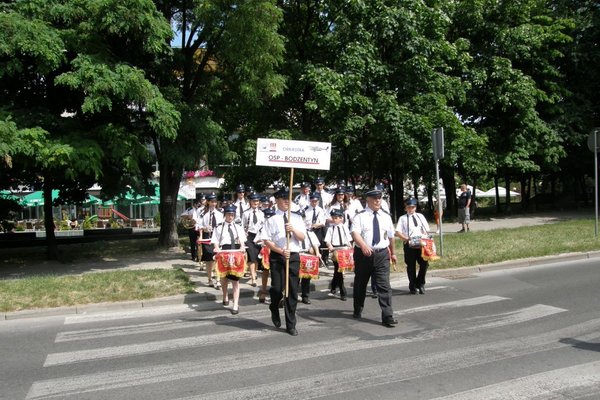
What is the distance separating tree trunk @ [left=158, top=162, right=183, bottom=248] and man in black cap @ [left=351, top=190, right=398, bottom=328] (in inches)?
418

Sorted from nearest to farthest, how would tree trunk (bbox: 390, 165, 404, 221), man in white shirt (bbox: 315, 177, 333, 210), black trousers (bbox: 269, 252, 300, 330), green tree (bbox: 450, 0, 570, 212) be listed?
black trousers (bbox: 269, 252, 300, 330), man in white shirt (bbox: 315, 177, 333, 210), green tree (bbox: 450, 0, 570, 212), tree trunk (bbox: 390, 165, 404, 221)

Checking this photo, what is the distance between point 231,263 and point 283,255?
51.7 inches

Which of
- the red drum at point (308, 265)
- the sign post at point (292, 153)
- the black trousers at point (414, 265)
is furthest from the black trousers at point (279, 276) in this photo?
the black trousers at point (414, 265)

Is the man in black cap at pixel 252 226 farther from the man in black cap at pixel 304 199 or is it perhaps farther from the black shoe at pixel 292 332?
the black shoe at pixel 292 332

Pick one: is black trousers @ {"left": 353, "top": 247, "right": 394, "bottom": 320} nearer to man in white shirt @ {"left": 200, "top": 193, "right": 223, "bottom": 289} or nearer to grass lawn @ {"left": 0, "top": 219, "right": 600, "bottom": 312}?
man in white shirt @ {"left": 200, "top": 193, "right": 223, "bottom": 289}

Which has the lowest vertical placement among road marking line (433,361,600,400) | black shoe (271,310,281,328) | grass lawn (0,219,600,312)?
road marking line (433,361,600,400)

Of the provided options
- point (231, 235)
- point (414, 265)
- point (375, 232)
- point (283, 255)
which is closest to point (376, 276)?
point (375, 232)

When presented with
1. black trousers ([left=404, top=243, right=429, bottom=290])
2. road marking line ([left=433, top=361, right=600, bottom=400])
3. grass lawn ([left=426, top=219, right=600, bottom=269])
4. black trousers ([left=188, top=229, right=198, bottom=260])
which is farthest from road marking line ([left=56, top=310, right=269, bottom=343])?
black trousers ([left=188, top=229, right=198, bottom=260])

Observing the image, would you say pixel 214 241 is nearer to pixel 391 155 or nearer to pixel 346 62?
pixel 346 62

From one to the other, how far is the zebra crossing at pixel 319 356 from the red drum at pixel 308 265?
2.09 ft

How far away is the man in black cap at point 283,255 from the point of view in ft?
23.4

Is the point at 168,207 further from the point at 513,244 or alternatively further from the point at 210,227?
the point at 513,244

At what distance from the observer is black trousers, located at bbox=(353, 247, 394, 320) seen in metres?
7.38

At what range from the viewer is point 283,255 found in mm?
7395
